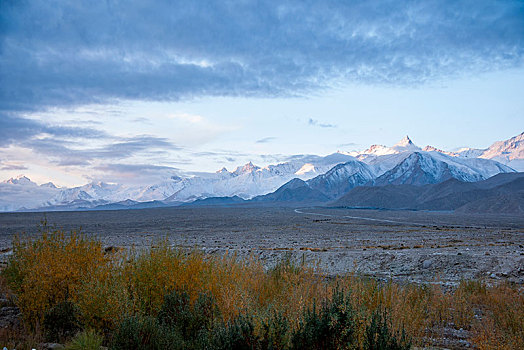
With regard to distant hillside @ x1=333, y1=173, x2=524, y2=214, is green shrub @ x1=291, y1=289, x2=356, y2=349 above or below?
below

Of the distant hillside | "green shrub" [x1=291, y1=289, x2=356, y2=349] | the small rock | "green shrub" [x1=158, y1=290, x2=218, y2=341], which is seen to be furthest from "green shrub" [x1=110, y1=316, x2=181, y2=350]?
the distant hillside

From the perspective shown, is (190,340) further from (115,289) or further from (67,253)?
(67,253)

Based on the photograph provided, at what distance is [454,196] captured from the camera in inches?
5546

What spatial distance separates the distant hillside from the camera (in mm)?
107125

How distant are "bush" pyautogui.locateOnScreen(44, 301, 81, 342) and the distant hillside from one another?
112579mm

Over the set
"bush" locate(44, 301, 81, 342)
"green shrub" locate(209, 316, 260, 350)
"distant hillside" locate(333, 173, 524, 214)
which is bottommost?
"bush" locate(44, 301, 81, 342)

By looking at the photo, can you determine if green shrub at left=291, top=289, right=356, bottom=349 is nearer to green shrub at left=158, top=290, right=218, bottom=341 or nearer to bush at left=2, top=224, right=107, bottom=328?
green shrub at left=158, top=290, right=218, bottom=341

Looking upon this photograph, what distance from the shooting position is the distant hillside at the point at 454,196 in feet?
351

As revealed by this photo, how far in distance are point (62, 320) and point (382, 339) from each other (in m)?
5.18

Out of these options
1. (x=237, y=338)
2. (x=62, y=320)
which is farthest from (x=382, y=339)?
(x=62, y=320)

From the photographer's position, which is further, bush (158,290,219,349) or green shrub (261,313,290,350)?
bush (158,290,219,349)

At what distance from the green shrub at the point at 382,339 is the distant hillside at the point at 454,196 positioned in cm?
11124

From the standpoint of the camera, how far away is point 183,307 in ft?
20.7

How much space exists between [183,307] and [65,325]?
2057 mm
